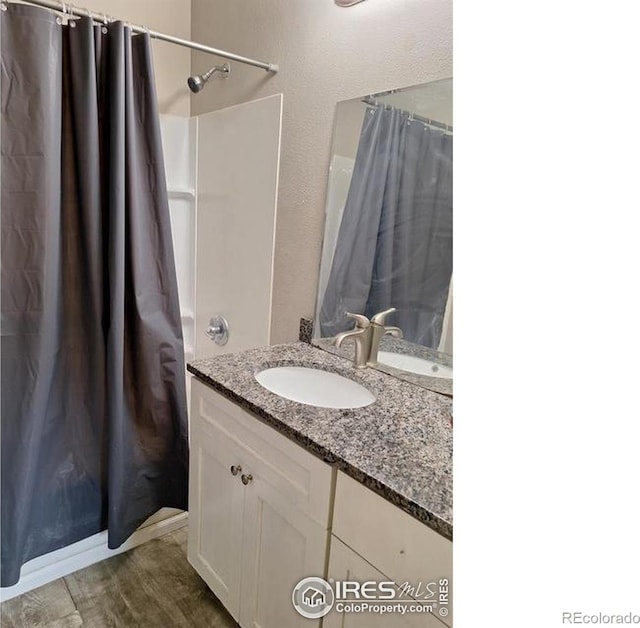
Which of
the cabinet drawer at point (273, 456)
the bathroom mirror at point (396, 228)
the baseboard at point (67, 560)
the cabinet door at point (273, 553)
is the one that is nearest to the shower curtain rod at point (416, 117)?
the bathroom mirror at point (396, 228)

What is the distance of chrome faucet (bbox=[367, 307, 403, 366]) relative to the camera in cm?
139

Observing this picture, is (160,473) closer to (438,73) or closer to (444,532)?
(444,532)

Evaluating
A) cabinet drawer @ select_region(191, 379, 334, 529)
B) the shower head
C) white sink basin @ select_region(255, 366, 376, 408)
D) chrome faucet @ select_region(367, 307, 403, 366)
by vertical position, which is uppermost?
the shower head

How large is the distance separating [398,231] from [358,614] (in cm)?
102

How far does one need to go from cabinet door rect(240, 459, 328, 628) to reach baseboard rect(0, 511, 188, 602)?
0.72m

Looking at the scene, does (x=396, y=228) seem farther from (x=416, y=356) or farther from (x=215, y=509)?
(x=215, y=509)

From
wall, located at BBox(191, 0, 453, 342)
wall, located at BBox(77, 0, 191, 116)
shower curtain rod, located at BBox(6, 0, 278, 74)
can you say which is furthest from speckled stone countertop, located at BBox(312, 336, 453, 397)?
wall, located at BBox(77, 0, 191, 116)

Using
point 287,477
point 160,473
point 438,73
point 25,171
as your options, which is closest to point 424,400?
point 287,477

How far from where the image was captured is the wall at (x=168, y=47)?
6.25 ft

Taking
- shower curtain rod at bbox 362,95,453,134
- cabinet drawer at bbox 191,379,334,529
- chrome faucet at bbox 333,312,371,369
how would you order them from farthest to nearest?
chrome faucet at bbox 333,312,371,369 → shower curtain rod at bbox 362,95,453,134 → cabinet drawer at bbox 191,379,334,529

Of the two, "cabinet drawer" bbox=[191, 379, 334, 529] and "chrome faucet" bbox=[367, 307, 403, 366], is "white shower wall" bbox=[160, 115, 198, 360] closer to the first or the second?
"cabinet drawer" bbox=[191, 379, 334, 529]

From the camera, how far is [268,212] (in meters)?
1.76

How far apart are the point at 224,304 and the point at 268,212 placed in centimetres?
53

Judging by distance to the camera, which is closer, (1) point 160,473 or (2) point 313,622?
(2) point 313,622
